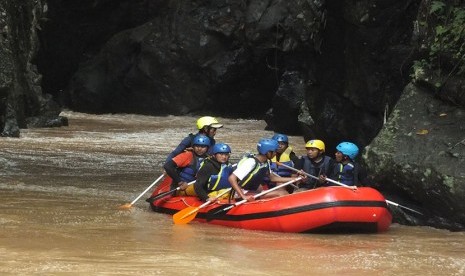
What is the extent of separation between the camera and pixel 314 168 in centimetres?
898

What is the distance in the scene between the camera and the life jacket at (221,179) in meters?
8.49

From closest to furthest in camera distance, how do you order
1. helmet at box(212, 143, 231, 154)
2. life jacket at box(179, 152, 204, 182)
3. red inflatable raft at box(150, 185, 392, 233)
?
red inflatable raft at box(150, 185, 392, 233)
helmet at box(212, 143, 231, 154)
life jacket at box(179, 152, 204, 182)

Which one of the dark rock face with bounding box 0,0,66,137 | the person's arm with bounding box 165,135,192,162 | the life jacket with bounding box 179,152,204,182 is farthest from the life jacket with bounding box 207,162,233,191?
the dark rock face with bounding box 0,0,66,137

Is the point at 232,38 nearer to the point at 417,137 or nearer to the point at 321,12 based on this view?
the point at 321,12

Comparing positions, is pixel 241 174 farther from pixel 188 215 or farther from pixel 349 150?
pixel 349 150

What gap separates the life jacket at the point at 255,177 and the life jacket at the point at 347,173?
84cm

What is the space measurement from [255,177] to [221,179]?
39 cm

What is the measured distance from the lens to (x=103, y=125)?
2448cm

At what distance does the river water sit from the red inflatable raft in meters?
0.11

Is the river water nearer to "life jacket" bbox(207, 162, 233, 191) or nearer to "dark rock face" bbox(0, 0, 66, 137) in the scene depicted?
"life jacket" bbox(207, 162, 233, 191)

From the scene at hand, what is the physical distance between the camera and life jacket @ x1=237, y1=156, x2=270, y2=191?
326 inches

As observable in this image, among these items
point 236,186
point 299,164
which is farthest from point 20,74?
point 236,186

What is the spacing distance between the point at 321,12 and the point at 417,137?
6148 mm

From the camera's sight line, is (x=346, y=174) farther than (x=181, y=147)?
No
